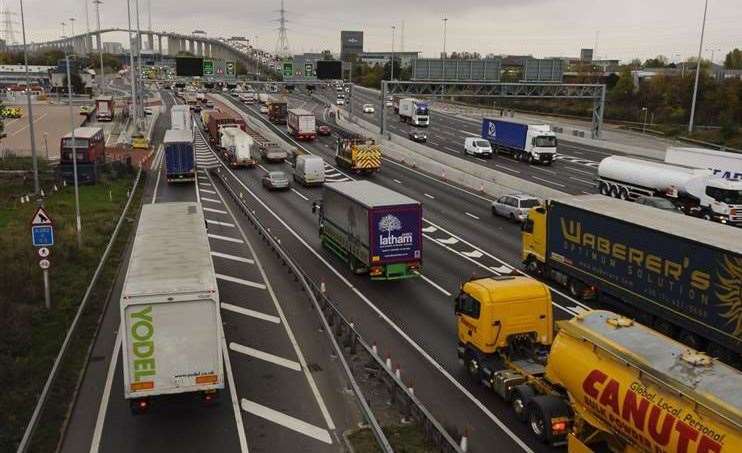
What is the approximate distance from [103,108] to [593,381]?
4031 inches

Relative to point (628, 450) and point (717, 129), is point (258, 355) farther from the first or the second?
point (717, 129)

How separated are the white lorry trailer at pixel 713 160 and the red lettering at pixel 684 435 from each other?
4256 cm

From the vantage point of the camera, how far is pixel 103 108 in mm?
101188

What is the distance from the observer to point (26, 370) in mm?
17859

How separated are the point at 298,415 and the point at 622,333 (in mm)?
7939

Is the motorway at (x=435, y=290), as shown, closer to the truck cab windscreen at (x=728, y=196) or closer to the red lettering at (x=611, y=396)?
the red lettering at (x=611, y=396)

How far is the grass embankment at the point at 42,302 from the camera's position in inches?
627

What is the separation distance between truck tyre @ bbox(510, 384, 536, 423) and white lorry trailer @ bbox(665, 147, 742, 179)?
39244 mm

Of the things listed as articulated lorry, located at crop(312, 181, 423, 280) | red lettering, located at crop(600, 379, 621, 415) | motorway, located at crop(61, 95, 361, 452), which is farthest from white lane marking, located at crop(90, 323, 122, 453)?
red lettering, located at crop(600, 379, 621, 415)

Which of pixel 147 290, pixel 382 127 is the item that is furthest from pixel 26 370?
pixel 382 127

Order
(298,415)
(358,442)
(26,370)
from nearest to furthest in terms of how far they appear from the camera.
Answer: (358,442)
(298,415)
(26,370)

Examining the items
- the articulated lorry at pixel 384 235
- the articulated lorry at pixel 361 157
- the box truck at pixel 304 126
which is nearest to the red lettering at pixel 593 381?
the articulated lorry at pixel 384 235

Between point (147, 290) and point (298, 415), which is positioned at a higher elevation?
point (147, 290)

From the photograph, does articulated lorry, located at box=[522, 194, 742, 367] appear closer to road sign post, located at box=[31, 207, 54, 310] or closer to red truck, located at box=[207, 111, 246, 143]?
road sign post, located at box=[31, 207, 54, 310]
